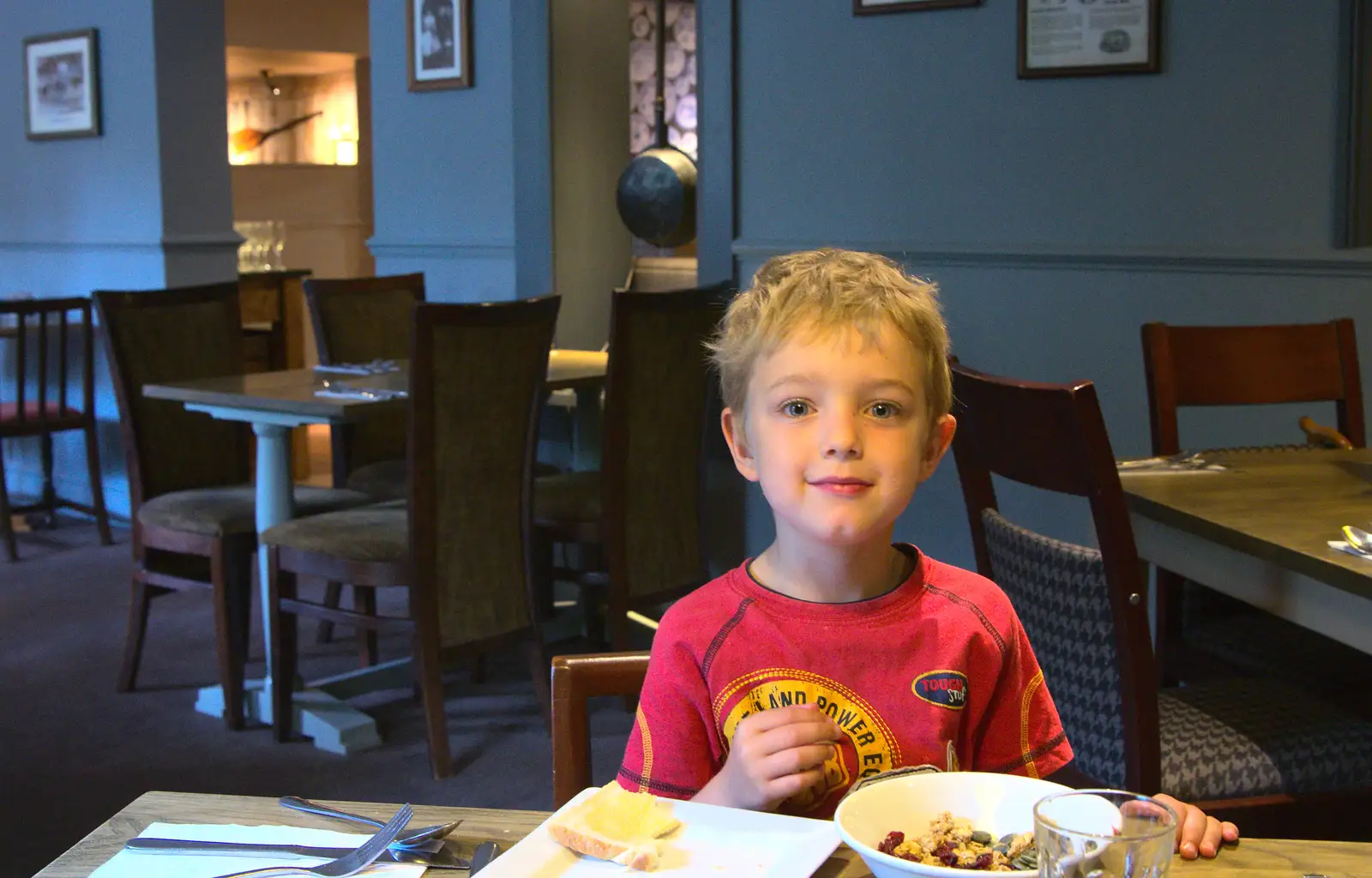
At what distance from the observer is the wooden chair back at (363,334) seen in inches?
154

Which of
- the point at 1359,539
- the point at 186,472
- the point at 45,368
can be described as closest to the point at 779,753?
the point at 1359,539

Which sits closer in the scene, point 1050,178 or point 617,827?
point 617,827

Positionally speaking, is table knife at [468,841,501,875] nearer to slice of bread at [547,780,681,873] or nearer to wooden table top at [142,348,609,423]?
slice of bread at [547,780,681,873]

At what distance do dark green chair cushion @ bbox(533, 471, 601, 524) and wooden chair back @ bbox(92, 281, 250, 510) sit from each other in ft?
2.81

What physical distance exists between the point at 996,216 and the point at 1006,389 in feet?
6.39

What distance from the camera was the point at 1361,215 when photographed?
3012mm

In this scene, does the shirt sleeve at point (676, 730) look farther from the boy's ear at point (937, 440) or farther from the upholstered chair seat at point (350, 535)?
the upholstered chair seat at point (350, 535)

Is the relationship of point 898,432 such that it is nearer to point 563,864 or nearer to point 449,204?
point 563,864

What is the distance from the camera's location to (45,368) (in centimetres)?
504

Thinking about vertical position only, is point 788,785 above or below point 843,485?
below

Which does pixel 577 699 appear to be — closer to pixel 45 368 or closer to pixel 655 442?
pixel 655 442

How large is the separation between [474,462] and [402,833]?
6.93 ft

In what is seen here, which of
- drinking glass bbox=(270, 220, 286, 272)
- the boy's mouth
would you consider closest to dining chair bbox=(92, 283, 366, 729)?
the boy's mouth

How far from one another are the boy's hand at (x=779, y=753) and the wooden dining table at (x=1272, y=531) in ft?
2.79
